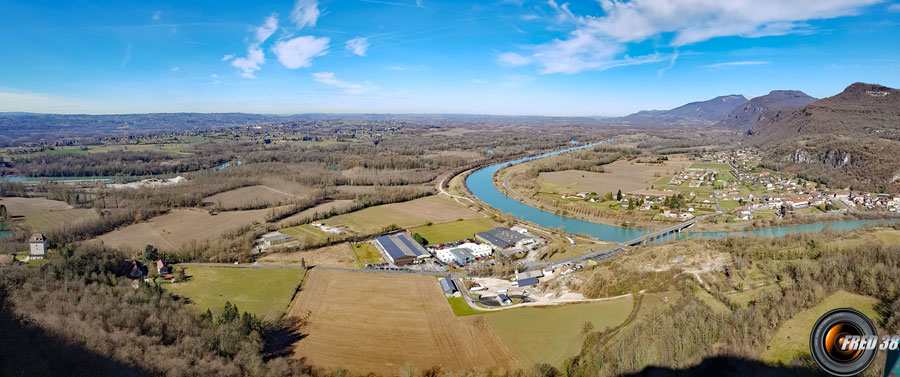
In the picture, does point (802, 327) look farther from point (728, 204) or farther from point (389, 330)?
point (728, 204)

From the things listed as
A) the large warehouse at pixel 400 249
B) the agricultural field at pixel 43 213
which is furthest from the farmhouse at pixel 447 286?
the agricultural field at pixel 43 213

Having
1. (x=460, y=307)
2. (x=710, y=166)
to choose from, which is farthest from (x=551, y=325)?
(x=710, y=166)

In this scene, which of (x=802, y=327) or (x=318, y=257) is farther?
(x=318, y=257)

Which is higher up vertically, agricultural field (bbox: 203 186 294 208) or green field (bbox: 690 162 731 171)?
green field (bbox: 690 162 731 171)

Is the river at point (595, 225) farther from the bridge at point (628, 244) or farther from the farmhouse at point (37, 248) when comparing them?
the farmhouse at point (37, 248)

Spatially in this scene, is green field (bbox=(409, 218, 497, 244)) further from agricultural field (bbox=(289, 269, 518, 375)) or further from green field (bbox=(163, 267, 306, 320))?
green field (bbox=(163, 267, 306, 320))

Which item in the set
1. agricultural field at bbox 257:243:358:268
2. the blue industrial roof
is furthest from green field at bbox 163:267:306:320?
the blue industrial roof
